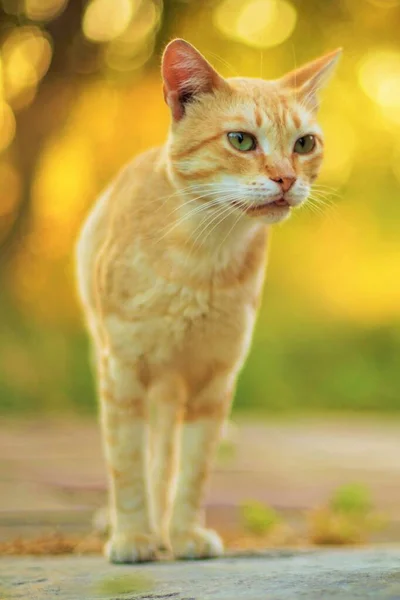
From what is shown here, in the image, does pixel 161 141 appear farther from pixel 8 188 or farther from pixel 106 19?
pixel 8 188

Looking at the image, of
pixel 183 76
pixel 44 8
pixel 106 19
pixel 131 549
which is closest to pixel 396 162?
pixel 106 19

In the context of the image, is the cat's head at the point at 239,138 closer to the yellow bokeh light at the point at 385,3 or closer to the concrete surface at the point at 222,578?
the concrete surface at the point at 222,578

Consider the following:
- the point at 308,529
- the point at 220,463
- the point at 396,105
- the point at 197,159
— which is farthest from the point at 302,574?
the point at 396,105

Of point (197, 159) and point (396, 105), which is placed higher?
point (396, 105)

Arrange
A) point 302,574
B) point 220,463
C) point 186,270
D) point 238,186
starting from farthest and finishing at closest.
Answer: point 220,463 < point 186,270 < point 238,186 < point 302,574

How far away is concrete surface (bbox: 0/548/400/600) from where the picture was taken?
103 cm

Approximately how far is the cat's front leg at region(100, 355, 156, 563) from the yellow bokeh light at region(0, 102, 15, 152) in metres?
1.74

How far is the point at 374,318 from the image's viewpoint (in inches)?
134

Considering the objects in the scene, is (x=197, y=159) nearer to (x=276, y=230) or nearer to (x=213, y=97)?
(x=213, y=97)

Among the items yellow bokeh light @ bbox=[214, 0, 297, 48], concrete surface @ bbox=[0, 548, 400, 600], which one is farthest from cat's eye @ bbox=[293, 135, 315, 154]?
yellow bokeh light @ bbox=[214, 0, 297, 48]

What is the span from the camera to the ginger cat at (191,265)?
4.34 feet

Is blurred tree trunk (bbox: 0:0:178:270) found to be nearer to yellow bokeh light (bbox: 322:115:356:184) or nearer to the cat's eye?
yellow bokeh light (bbox: 322:115:356:184)

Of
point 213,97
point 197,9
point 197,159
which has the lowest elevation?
point 197,159

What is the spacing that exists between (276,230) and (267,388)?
0.56 m
